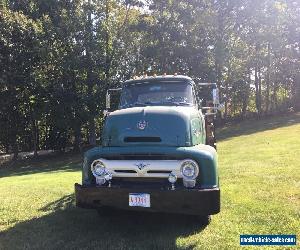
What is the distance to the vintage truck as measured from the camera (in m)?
7.17

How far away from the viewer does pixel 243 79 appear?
45.4 metres

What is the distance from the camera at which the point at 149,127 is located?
26.4 ft

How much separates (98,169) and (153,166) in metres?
1.07

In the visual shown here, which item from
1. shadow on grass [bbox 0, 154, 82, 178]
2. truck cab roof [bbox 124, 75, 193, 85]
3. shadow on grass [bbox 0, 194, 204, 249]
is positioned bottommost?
shadow on grass [bbox 0, 154, 82, 178]

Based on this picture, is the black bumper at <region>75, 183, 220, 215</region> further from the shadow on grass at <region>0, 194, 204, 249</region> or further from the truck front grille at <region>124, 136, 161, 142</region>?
the truck front grille at <region>124, 136, 161, 142</region>

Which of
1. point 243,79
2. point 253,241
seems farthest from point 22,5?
point 253,241

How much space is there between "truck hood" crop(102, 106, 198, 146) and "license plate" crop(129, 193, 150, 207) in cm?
103

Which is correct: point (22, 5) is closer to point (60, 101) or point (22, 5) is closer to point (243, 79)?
point (60, 101)

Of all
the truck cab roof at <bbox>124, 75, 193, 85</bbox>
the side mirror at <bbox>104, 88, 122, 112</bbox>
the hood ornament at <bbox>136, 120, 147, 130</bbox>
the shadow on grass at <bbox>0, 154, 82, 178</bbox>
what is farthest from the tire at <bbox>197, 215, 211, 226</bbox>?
the shadow on grass at <bbox>0, 154, 82, 178</bbox>

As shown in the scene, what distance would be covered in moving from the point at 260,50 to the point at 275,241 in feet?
130

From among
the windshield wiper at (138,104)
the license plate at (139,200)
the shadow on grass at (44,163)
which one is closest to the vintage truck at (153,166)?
the license plate at (139,200)

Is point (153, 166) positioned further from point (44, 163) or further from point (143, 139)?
point (44, 163)

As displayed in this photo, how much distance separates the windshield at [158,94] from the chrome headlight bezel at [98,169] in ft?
6.62

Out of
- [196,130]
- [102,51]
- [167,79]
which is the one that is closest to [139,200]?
[196,130]
